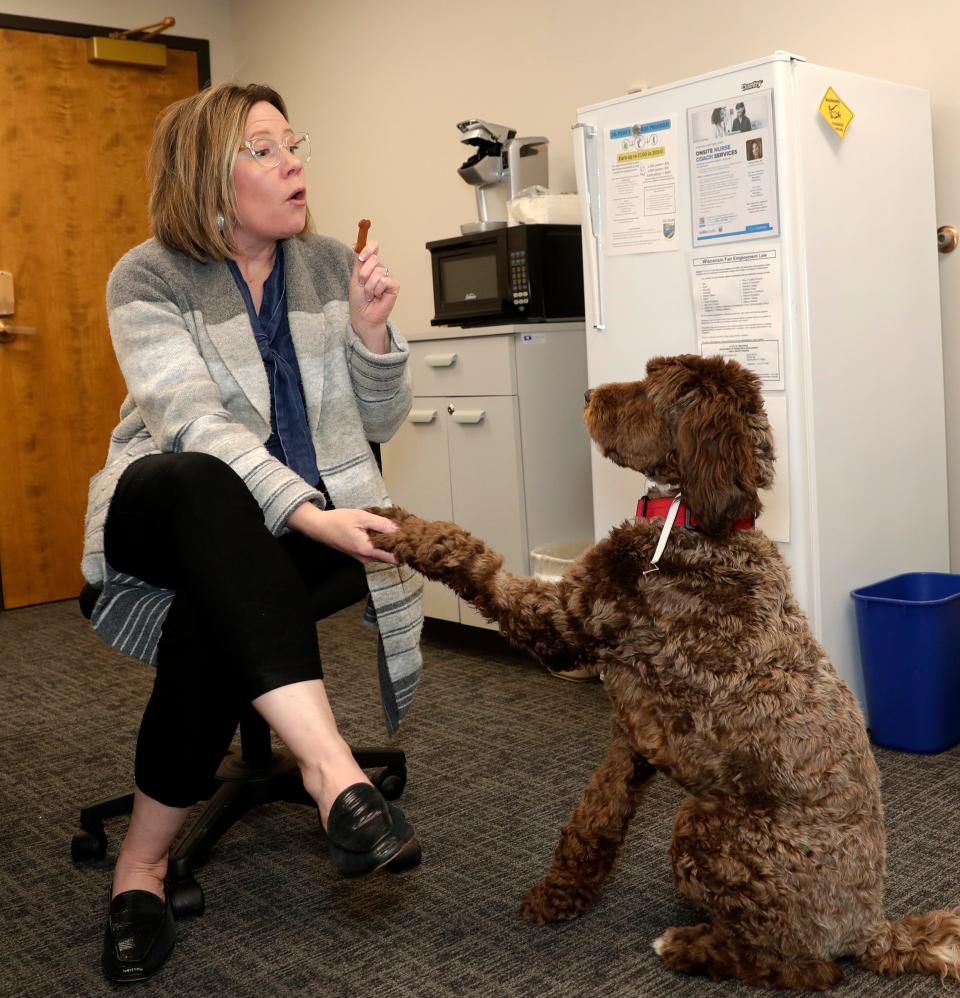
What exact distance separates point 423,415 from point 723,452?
2131 mm

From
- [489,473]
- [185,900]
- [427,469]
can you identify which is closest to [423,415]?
[427,469]

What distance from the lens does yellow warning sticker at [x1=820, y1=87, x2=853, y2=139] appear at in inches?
97.7

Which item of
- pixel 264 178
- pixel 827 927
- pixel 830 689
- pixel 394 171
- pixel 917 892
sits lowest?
pixel 917 892

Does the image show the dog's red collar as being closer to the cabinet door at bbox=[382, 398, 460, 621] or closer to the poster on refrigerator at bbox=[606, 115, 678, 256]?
the poster on refrigerator at bbox=[606, 115, 678, 256]

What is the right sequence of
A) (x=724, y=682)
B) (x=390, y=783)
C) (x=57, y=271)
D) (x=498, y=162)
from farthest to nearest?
(x=57, y=271)
(x=498, y=162)
(x=390, y=783)
(x=724, y=682)

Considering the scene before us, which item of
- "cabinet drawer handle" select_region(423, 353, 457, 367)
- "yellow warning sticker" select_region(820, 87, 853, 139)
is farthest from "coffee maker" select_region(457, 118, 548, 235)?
"yellow warning sticker" select_region(820, 87, 853, 139)

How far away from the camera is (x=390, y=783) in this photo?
230 cm

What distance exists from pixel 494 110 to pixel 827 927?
3158 mm

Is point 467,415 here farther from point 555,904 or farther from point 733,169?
point 555,904

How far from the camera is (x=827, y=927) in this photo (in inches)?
58.4

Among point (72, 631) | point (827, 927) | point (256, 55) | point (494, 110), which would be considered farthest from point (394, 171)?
point (827, 927)

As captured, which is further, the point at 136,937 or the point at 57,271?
the point at 57,271

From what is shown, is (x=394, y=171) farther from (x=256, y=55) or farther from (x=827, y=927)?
(x=827, y=927)

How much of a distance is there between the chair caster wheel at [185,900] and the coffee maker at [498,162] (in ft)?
7.49
